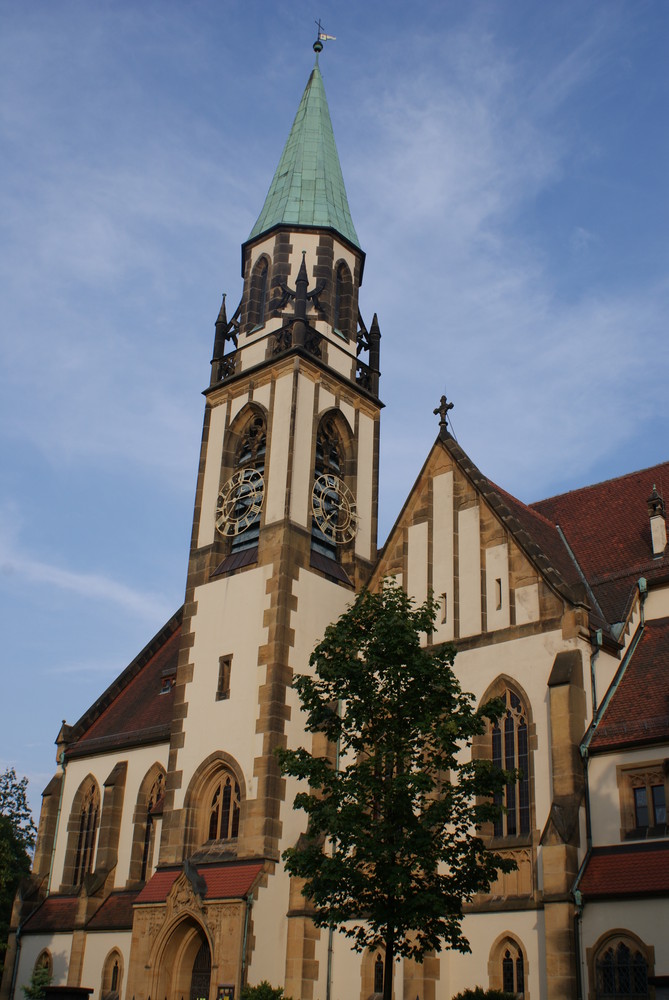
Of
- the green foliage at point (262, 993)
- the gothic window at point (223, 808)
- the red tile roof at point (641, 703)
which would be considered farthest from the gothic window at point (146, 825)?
the red tile roof at point (641, 703)

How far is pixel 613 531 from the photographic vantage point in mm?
28375

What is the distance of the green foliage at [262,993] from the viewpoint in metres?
22.2

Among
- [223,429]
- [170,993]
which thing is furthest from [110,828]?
[223,429]

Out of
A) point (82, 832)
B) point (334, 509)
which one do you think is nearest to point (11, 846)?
point (82, 832)

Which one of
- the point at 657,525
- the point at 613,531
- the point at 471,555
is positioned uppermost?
the point at 613,531

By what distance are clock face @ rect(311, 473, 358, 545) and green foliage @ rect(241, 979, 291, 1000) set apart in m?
11.7

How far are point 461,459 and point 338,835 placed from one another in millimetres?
11868

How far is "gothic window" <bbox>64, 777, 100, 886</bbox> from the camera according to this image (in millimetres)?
32906

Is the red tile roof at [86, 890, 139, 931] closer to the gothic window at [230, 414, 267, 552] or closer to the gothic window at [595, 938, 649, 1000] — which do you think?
the gothic window at [230, 414, 267, 552]

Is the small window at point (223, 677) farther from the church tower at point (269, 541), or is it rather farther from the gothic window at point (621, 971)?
the gothic window at point (621, 971)

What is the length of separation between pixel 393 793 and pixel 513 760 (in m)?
5.52

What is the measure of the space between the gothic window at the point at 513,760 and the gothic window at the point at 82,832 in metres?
14.9

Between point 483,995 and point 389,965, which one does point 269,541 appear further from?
point 389,965

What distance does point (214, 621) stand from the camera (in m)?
29.3
